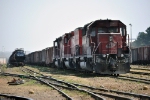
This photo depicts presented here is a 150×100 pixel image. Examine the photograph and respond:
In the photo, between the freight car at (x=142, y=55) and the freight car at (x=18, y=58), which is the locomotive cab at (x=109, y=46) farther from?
the freight car at (x=18, y=58)

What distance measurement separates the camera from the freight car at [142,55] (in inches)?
1518

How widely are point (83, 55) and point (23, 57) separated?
79.0ft

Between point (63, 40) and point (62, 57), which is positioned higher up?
point (63, 40)

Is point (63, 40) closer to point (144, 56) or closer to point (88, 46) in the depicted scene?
point (88, 46)

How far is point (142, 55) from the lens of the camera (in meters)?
40.5

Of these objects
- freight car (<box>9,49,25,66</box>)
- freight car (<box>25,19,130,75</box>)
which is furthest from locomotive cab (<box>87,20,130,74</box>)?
freight car (<box>9,49,25,66</box>)

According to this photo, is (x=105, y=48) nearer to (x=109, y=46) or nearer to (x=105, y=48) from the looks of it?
(x=105, y=48)

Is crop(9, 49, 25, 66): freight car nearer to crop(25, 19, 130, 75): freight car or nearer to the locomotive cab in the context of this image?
crop(25, 19, 130, 75): freight car

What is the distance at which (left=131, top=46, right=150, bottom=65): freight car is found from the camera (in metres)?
38.6

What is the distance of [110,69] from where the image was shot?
17.0m

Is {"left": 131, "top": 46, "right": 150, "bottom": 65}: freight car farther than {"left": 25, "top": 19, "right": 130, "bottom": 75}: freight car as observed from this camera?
Yes

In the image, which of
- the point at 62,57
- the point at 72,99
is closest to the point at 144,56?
A: the point at 62,57

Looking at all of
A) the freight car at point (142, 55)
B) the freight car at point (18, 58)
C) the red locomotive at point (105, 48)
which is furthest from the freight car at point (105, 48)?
the freight car at point (18, 58)

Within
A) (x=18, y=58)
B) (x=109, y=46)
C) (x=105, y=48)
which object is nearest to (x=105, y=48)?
(x=105, y=48)
